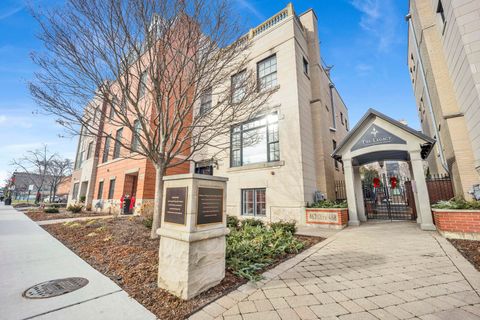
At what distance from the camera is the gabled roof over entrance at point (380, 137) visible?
8.74 m

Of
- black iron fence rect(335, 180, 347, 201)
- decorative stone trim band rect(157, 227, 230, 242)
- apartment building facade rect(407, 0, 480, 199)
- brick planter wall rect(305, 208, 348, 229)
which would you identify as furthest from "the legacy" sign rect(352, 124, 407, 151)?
decorative stone trim band rect(157, 227, 230, 242)

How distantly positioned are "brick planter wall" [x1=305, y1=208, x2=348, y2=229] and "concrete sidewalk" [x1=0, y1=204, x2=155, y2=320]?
870 centimetres

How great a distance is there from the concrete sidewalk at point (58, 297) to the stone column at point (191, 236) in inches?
22.9

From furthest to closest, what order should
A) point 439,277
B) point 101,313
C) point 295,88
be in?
point 295,88 < point 439,277 < point 101,313

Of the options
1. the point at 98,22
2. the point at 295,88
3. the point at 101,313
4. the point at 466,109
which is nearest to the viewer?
the point at 101,313

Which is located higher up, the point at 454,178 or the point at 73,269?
the point at 454,178

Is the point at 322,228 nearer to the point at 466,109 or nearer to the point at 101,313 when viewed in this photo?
the point at 466,109

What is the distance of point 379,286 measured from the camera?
10.8 feet

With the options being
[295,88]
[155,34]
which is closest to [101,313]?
[155,34]

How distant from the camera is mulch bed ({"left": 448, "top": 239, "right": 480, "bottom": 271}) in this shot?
14.3 ft

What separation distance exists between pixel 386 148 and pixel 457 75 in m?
4.29

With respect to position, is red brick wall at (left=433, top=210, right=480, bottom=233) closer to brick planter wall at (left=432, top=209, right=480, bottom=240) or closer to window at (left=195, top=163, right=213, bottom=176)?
brick planter wall at (left=432, top=209, right=480, bottom=240)

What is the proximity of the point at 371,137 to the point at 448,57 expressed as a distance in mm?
5188

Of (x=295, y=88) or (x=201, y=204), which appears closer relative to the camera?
(x=201, y=204)
